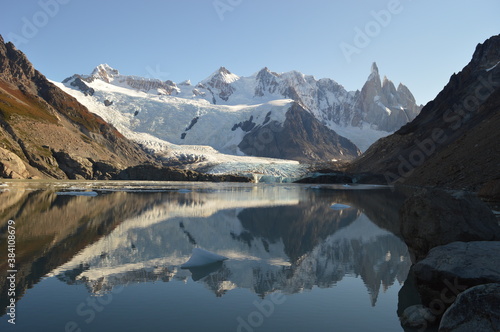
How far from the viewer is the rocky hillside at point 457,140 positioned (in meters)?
44.1

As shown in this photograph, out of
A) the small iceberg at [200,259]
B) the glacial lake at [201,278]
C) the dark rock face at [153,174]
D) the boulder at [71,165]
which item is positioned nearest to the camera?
the glacial lake at [201,278]

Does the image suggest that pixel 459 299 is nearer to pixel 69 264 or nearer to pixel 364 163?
pixel 69 264

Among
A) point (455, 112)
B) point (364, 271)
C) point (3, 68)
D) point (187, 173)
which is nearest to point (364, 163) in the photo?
point (455, 112)

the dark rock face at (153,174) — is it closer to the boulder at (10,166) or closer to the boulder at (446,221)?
the boulder at (10,166)

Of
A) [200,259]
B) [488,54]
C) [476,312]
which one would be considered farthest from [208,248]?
[488,54]

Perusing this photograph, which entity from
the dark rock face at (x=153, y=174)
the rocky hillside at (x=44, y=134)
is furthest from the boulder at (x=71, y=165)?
the dark rock face at (x=153, y=174)

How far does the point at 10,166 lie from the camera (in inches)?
3044

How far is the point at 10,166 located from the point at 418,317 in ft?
286

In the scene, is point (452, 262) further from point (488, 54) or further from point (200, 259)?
point (488, 54)

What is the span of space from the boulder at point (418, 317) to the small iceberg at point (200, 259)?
22.3 feet

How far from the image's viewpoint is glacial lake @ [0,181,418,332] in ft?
26.2

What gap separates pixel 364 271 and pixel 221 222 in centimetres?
1249

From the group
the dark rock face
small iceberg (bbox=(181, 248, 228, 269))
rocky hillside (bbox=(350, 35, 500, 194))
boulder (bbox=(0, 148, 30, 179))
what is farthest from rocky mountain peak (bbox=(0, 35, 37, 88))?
small iceberg (bbox=(181, 248, 228, 269))

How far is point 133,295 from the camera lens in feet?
31.1
